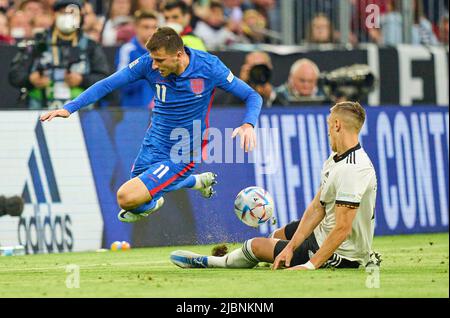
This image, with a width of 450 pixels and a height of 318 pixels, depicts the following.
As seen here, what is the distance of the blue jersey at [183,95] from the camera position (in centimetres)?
1245

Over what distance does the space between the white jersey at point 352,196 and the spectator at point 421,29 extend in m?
9.42

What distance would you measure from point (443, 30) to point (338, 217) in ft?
34.3

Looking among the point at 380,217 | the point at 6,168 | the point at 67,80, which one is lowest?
the point at 380,217

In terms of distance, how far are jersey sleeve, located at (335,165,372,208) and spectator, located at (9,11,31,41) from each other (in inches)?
313

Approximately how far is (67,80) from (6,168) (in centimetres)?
153

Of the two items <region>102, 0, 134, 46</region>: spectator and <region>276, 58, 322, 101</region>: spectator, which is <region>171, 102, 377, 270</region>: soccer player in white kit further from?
<region>102, 0, 134, 46</region>: spectator

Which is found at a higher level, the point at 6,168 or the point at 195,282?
the point at 6,168

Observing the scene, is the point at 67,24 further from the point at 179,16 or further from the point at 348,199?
the point at 348,199

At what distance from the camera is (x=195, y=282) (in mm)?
10398

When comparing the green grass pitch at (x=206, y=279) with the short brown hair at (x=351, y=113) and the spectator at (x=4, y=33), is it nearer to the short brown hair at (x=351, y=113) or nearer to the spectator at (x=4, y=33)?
the short brown hair at (x=351, y=113)

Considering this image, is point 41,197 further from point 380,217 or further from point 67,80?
point 380,217

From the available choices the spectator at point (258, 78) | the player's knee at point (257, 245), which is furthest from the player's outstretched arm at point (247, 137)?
the spectator at point (258, 78)

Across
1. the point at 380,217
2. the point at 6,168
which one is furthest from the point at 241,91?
the point at 380,217

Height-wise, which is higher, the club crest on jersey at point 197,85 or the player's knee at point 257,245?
the club crest on jersey at point 197,85
